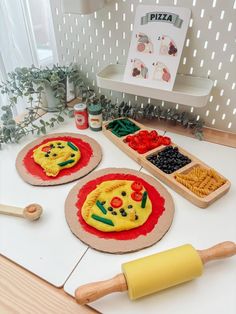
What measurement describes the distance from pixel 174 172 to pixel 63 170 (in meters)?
0.25

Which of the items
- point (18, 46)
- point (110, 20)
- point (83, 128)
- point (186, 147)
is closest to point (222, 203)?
point (186, 147)

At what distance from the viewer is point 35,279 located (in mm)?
445

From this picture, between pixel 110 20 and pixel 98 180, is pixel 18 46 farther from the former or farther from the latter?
pixel 98 180

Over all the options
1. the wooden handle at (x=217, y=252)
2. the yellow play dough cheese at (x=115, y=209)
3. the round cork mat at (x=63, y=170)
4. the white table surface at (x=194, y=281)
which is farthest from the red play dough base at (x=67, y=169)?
the wooden handle at (x=217, y=252)

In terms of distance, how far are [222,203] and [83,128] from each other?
43cm

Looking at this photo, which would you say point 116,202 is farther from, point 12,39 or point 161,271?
point 12,39

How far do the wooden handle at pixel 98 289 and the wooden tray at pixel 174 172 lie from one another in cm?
23

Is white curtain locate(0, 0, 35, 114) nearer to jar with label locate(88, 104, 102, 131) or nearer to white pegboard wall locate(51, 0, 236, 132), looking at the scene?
white pegboard wall locate(51, 0, 236, 132)

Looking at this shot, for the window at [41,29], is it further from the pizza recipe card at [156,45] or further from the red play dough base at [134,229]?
the red play dough base at [134,229]

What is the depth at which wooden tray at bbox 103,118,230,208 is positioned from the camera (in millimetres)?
551

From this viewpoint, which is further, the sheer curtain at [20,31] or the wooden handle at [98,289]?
the sheer curtain at [20,31]

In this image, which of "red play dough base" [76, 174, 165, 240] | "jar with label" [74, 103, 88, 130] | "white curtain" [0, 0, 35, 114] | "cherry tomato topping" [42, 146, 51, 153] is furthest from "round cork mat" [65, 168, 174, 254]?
"white curtain" [0, 0, 35, 114]

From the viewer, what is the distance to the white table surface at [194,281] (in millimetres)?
404

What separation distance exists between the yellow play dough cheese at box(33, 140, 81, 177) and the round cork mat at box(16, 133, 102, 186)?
12 millimetres
